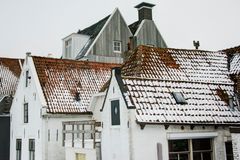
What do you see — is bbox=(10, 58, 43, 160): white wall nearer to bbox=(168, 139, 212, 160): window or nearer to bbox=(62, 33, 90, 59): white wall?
bbox=(62, 33, 90, 59): white wall

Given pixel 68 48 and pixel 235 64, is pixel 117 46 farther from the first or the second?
pixel 235 64

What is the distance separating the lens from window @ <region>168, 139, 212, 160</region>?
535 inches

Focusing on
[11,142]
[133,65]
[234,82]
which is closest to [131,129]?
[133,65]

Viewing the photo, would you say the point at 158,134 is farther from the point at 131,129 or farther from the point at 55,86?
the point at 55,86

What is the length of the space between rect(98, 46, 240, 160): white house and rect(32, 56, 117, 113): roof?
18.1ft

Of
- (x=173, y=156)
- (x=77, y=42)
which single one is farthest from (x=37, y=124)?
(x=77, y=42)

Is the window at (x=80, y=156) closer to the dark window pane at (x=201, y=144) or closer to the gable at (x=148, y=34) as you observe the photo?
the dark window pane at (x=201, y=144)

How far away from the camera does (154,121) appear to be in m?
13.0

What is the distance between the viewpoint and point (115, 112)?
45.5 feet

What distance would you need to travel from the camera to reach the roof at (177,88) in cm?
1361

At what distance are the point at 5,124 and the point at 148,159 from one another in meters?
13.4

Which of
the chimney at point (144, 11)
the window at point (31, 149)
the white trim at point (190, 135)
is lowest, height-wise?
the window at point (31, 149)

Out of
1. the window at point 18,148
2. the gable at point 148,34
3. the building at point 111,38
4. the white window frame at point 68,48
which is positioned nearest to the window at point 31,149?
the window at point 18,148

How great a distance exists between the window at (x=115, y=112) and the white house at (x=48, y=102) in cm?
586
